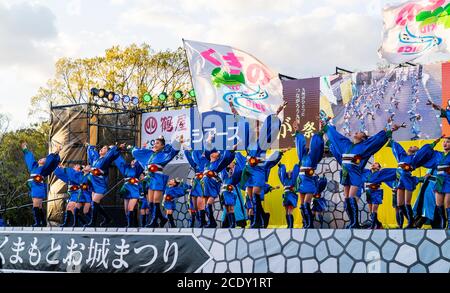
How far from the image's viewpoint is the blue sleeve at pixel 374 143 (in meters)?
7.56

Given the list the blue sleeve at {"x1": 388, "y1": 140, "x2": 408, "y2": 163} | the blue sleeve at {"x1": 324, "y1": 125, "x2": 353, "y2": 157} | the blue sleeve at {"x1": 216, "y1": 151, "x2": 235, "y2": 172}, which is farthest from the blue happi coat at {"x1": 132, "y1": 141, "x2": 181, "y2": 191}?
the blue sleeve at {"x1": 388, "y1": 140, "x2": 408, "y2": 163}

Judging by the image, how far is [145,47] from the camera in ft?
68.9

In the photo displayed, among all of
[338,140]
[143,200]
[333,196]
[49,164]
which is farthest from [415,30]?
[49,164]

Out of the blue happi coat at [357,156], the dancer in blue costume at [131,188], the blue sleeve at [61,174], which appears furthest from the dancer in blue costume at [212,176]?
the blue sleeve at [61,174]

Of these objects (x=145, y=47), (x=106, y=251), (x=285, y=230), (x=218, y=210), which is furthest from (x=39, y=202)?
(x=145, y=47)

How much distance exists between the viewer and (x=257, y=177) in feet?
29.0

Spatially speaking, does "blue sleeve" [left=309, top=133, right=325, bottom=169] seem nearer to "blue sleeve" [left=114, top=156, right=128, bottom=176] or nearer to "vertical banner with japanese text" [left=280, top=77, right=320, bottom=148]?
"blue sleeve" [left=114, top=156, right=128, bottom=176]

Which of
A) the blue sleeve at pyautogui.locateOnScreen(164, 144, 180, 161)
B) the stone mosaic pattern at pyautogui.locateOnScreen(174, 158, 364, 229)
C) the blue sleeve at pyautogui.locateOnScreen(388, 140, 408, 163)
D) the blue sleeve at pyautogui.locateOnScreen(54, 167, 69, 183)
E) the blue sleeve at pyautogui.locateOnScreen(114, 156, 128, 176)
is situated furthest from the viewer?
the stone mosaic pattern at pyautogui.locateOnScreen(174, 158, 364, 229)

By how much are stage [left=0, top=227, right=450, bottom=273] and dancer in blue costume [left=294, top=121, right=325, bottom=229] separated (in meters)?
1.47

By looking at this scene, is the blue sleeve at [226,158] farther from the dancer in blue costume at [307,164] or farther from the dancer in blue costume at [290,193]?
the dancer in blue costume at [290,193]

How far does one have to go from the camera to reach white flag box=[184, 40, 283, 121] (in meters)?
8.20
